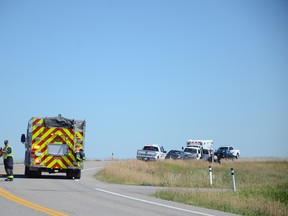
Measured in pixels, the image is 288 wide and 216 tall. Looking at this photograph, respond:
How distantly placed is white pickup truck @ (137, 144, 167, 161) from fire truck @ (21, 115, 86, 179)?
80.4 ft

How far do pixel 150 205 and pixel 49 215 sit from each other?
435cm

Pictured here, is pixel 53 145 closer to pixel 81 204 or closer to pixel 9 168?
pixel 9 168

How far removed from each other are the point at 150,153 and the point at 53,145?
2573 centimetres

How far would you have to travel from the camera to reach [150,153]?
4991 centimetres

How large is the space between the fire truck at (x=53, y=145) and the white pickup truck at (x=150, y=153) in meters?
24.5

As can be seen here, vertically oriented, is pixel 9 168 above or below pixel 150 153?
below

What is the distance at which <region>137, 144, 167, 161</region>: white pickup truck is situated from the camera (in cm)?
4969

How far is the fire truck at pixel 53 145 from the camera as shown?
2444cm

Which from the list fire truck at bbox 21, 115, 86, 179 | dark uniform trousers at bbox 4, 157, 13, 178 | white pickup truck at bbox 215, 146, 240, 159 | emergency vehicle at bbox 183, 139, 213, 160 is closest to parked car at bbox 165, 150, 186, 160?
emergency vehicle at bbox 183, 139, 213, 160

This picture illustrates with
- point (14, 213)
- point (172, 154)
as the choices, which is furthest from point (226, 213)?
point (172, 154)

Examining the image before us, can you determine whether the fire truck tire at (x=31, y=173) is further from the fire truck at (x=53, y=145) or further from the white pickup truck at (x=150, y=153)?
the white pickup truck at (x=150, y=153)

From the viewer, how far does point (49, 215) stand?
11.7 m

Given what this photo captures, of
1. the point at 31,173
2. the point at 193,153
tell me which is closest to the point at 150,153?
the point at 193,153

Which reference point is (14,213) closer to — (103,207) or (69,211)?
(69,211)
